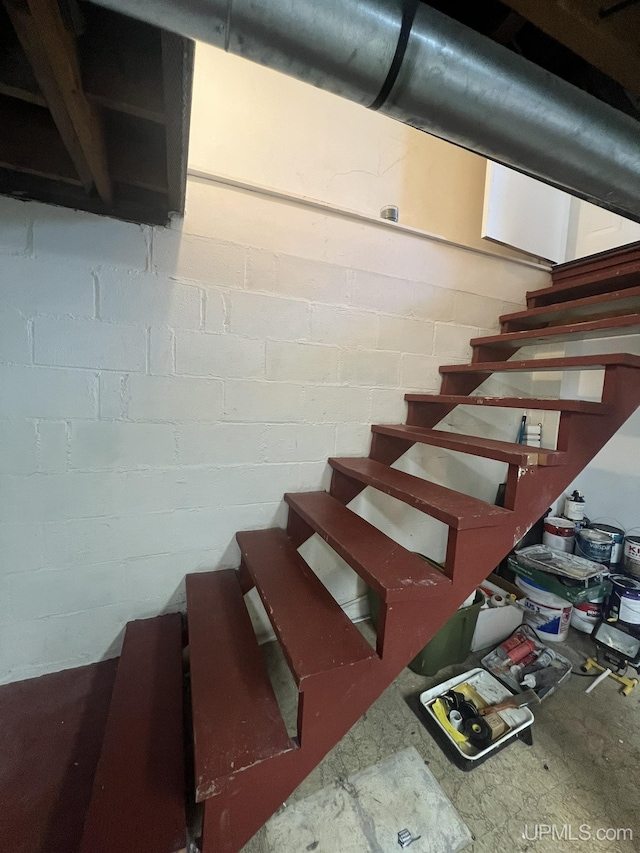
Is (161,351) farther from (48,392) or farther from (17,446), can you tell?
(17,446)

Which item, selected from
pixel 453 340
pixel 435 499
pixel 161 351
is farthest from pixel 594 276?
pixel 161 351

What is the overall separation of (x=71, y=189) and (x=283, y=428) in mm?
1151

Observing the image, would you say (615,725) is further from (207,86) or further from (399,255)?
(207,86)

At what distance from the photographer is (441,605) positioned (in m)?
0.94

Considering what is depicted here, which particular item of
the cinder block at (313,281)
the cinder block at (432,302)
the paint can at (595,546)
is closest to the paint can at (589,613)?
the paint can at (595,546)

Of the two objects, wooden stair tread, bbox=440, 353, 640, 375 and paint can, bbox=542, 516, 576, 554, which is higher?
wooden stair tread, bbox=440, 353, 640, 375

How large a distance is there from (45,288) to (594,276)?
7.83 feet

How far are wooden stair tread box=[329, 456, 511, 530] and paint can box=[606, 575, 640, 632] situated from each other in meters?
1.48

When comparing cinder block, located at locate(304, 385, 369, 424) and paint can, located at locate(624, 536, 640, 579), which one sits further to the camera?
paint can, located at locate(624, 536, 640, 579)

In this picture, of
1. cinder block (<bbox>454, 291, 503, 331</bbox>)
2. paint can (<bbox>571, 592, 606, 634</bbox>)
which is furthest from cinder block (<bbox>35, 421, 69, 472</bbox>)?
paint can (<bbox>571, 592, 606, 634</bbox>)

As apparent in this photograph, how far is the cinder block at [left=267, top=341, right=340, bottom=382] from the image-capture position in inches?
59.7

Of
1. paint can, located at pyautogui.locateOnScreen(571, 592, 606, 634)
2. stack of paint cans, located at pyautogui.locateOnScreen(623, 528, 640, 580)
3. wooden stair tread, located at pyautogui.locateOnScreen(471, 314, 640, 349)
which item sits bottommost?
paint can, located at pyautogui.locateOnScreen(571, 592, 606, 634)

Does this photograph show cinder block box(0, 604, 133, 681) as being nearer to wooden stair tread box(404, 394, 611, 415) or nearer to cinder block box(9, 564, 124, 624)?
cinder block box(9, 564, 124, 624)

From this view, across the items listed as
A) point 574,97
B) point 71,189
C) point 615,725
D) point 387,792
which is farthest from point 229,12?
point 615,725
